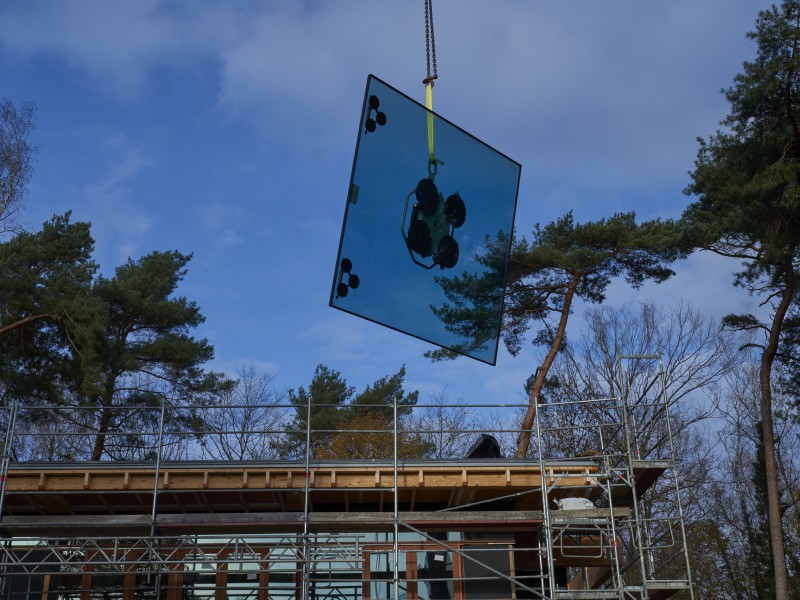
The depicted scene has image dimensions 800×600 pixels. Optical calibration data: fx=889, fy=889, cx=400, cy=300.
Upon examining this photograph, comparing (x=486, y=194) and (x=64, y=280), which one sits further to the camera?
(x=64, y=280)

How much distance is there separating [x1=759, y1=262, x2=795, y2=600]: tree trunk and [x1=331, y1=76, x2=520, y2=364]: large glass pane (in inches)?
500

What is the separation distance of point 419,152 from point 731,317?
1673 centimetres

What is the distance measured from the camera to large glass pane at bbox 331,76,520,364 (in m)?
9.58

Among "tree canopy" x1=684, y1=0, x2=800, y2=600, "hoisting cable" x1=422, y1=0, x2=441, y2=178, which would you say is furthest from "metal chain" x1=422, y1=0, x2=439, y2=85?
"tree canopy" x1=684, y1=0, x2=800, y2=600

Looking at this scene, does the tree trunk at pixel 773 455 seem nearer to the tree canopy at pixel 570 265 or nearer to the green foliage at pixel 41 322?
the tree canopy at pixel 570 265

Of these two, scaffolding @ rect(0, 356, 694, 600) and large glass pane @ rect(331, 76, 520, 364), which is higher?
large glass pane @ rect(331, 76, 520, 364)

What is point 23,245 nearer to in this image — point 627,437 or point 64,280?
point 64,280

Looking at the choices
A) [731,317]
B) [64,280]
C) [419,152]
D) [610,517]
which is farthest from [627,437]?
[64,280]

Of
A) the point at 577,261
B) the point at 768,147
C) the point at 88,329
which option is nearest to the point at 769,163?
the point at 768,147

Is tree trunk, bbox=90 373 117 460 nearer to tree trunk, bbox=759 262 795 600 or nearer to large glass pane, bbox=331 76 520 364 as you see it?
large glass pane, bbox=331 76 520 364

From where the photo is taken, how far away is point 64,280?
22.8m

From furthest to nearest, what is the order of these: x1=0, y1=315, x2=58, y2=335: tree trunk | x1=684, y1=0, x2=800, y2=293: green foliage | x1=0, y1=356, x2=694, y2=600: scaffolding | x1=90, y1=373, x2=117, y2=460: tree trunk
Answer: x1=90, y1=373, x2=117, y2=460: tree trunk
x1=0, y1=315, x2=58, y2=335: tree trunk
x1=684, y1=0, x2=800, y2=293: green foliage
x1=0, y1=356, x2=694, y2=600: scaffolding

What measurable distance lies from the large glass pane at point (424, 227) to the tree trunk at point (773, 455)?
1270 centimetres

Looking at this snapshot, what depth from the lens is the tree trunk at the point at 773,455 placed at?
21.0m
